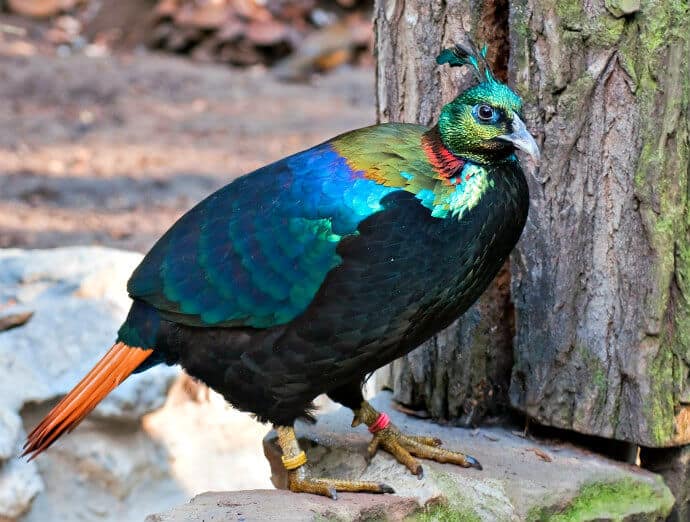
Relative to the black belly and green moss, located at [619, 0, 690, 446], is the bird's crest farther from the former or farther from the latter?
green moss, located at [619, 0, 690, 446]

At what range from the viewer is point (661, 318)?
3469 mm

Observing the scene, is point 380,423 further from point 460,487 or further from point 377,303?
point 377,303

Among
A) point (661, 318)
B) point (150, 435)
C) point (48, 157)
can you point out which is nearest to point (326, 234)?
point (661, 318)

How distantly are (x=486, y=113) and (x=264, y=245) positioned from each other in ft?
2.60

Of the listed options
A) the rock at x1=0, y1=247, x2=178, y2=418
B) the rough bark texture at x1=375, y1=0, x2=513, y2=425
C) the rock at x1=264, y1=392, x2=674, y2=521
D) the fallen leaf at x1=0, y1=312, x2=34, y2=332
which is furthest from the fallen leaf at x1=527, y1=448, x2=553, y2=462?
the fallen leaf at x1=0, y1=312, x2=34, y2=332

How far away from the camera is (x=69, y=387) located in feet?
13.3

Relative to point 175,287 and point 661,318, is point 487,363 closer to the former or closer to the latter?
point 661,318

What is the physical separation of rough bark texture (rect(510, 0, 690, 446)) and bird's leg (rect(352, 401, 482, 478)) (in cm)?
41

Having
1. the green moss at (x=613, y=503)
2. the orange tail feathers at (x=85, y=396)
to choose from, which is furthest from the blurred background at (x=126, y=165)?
the green moss at (x=613, y=503)

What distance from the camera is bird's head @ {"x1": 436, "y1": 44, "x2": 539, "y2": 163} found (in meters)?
3.02

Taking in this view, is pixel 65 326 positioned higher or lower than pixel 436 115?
lower

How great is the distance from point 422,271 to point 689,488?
150 cm

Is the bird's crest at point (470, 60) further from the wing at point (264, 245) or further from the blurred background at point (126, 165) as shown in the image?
the blurred background at point (126, 165)

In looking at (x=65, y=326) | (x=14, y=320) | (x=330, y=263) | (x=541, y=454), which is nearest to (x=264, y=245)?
(x=330, y=263)
